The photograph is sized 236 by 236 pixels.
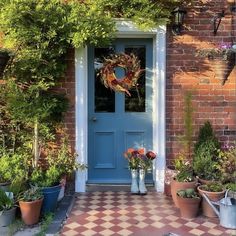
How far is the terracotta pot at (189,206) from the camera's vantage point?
4.43 metres

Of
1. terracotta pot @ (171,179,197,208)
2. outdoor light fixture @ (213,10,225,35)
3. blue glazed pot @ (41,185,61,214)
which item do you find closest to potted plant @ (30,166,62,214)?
blue glazed pot @ (41,185,61,214)

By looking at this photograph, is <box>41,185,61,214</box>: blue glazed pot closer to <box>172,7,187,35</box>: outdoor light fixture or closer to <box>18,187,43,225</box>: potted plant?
<box>18,187,43,225</box>: potted plant

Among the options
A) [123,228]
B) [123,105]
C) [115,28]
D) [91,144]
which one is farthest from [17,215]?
[115,28]

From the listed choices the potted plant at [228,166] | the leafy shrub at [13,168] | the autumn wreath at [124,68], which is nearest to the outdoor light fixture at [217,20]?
the autumn wreath at [124,68]

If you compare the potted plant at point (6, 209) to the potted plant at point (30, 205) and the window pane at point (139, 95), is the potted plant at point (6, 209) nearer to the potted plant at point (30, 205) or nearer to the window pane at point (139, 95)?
the potted plant at point (30, 205)

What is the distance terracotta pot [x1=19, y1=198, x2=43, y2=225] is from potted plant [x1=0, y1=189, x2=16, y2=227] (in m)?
0.10

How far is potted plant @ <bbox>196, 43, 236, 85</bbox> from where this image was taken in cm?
485

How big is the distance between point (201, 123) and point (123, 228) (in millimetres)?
1944

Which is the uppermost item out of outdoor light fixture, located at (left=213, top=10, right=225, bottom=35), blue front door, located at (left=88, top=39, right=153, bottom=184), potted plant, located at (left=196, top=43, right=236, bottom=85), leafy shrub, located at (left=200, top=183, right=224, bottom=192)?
outdoor light fixture, located at (left=213, top=10, right=225, bottom=35)

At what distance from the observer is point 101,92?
18.3ft

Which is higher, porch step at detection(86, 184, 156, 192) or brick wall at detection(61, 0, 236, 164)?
brick wall at detection(61, 0, 236, 164)

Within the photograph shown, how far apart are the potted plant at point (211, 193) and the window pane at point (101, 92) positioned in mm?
1747

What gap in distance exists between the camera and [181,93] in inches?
211

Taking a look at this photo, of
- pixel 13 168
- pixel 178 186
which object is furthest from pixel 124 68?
pixel 13 168
